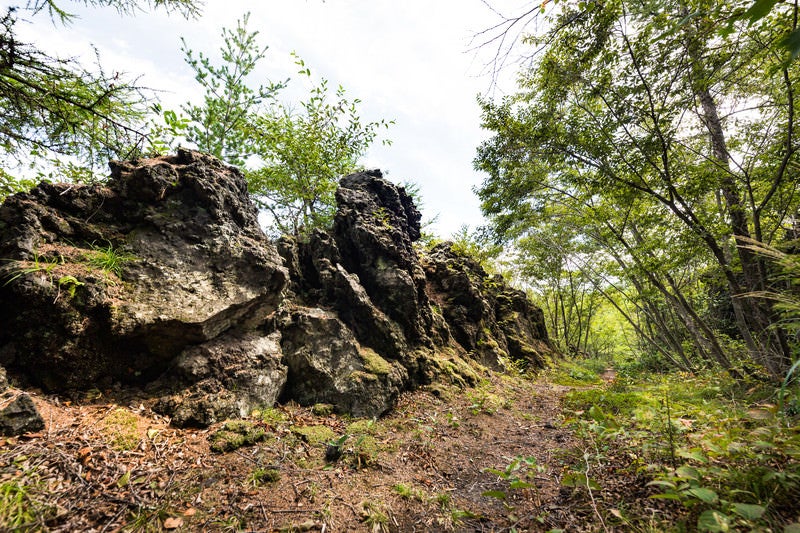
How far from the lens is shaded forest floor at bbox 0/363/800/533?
7.42ft

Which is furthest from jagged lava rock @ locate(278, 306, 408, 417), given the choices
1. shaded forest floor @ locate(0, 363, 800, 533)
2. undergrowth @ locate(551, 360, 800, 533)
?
undergrowth @ locate(551, 360, 800, 533)

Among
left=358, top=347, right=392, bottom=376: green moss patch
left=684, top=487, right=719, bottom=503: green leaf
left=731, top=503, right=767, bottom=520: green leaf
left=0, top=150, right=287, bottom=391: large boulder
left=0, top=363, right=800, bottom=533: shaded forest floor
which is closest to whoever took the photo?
left=731, top=503, right=767, bottom=520: green leaf

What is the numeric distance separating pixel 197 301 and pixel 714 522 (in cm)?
593

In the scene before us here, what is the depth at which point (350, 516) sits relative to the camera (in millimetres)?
2967

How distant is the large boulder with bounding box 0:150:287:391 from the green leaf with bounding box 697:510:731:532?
5.61 meters

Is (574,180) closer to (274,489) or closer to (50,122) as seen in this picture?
(274,489)

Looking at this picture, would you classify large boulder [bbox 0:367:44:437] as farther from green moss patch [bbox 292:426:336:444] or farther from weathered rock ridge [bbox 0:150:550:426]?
green moss patch [bbox 292:426:336:444]

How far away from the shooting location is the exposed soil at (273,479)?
2514 mm

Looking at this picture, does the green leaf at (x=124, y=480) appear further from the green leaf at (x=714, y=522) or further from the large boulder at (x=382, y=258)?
the large boulder at (x=382, y=258)

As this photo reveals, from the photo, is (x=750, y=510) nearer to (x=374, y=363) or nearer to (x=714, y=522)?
(x=714, y=522)

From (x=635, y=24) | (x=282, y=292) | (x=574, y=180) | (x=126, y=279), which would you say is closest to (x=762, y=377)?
(x=574, y=180)

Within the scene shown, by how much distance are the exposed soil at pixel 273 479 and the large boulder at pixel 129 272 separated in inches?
24.6

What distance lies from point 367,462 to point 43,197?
5.90 m

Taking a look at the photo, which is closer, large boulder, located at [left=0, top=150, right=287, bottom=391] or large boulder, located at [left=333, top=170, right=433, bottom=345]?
large boulder, located at [left=0, top=150, right=287, bottom=391]
